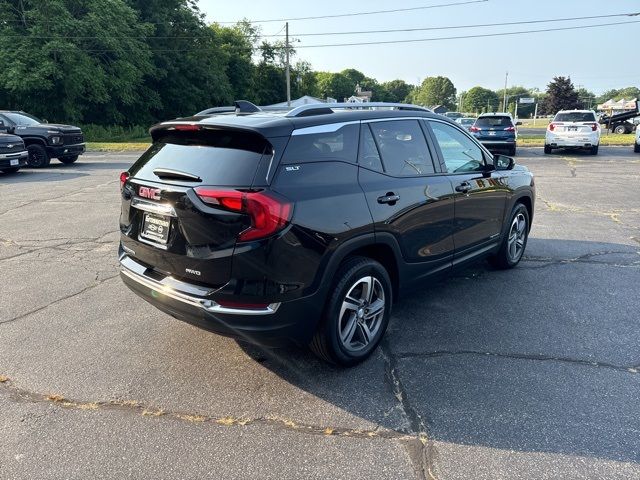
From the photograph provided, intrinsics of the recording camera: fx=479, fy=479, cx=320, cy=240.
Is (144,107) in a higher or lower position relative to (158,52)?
lower

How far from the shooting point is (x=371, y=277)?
3533mm

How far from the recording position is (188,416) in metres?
2.95

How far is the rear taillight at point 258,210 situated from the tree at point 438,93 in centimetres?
15296

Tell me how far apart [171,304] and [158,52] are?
1832 inches

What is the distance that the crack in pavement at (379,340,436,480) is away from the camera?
99.3 inches

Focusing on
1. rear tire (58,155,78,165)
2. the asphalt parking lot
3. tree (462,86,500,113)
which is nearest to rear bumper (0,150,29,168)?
rear tire (58,155,78,165)

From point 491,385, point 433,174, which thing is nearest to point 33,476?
point 491,385

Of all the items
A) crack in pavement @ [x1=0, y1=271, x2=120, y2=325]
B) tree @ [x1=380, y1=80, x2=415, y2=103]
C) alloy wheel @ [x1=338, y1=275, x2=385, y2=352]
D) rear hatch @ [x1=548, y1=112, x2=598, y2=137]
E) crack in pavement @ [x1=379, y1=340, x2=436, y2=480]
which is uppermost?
tree @ [x1=380, y1=80, x2=415, y2=103]

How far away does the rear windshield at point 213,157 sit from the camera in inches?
117

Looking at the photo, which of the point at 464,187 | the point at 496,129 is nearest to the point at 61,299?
the point at 464,187

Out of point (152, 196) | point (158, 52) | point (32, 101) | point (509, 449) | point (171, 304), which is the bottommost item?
point (509, 449)

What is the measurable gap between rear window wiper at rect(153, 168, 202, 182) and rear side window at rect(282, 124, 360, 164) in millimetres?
603

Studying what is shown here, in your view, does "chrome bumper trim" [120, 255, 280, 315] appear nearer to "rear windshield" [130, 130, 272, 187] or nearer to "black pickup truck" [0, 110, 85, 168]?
"rear windshield" [130, 130, 272, 187]

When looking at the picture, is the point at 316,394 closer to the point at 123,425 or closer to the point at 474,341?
the point at 123,425
